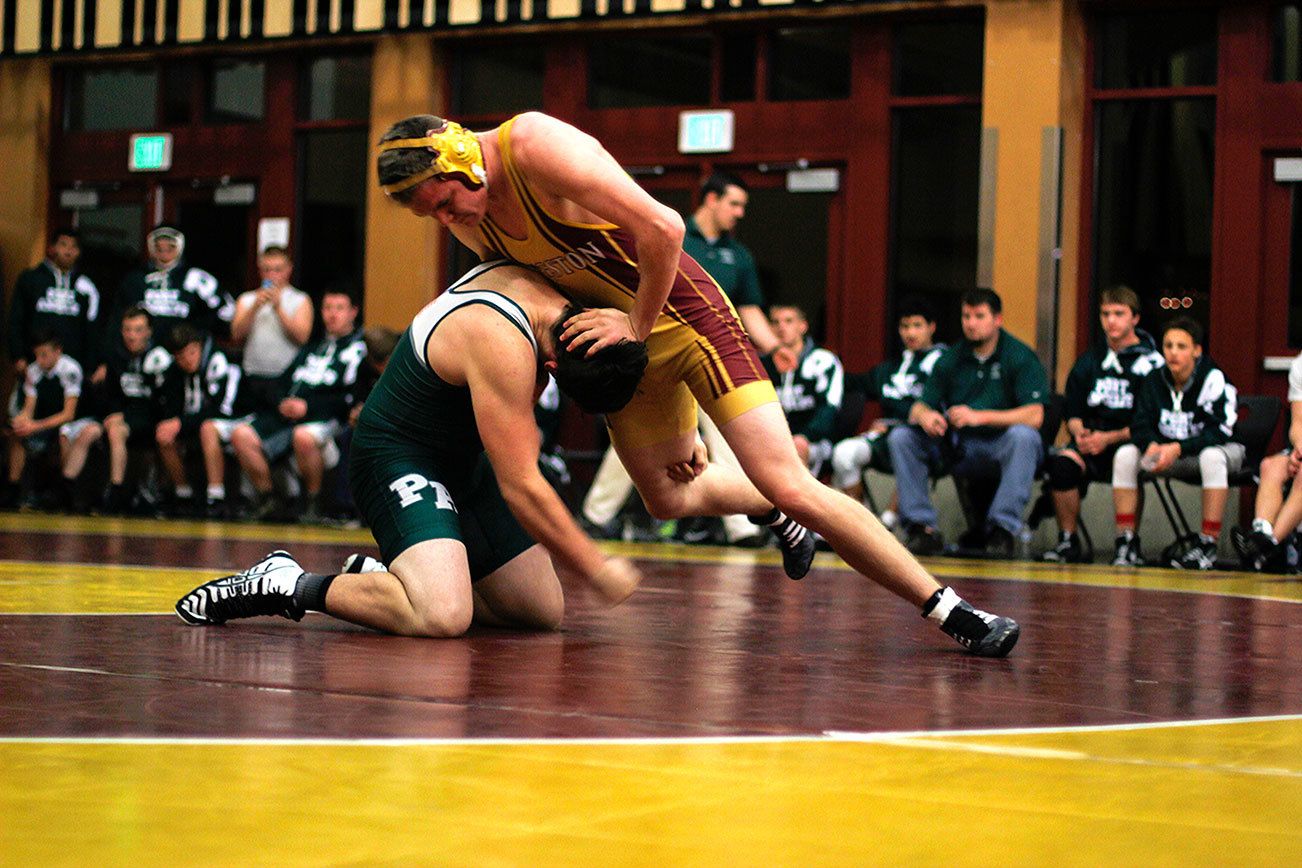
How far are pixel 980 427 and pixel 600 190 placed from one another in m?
5.41

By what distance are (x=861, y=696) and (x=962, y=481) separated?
19.2ft

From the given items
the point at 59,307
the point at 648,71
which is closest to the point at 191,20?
the point at 59,307

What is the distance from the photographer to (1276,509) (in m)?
8.17

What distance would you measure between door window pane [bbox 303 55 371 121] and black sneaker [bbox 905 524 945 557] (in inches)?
221

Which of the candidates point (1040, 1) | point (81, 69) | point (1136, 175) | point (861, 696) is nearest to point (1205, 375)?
point (1136, 175)

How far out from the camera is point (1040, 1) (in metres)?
9.98

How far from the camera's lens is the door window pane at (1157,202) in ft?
32.3

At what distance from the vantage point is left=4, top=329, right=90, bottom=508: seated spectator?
1166 cm

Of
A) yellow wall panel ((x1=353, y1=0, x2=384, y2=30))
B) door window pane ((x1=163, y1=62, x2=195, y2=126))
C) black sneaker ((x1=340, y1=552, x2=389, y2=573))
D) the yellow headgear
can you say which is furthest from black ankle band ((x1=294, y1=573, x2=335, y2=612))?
→ door window pane ((x1=163, y1=62, x2=195, y2=126))

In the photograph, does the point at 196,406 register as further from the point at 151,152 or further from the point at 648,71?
the point at 648,71

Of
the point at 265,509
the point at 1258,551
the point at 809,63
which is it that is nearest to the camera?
the point at 1258,551

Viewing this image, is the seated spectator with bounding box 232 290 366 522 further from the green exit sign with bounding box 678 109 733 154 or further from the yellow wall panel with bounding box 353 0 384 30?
the green exit sign with bounding box 678 109 733 154

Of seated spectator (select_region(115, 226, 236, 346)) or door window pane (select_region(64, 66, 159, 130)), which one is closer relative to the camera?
seated spectator (select_region(115, 226, 236, 346))

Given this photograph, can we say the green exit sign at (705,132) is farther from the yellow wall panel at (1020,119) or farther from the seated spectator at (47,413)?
the seated spectator at (47,413)
